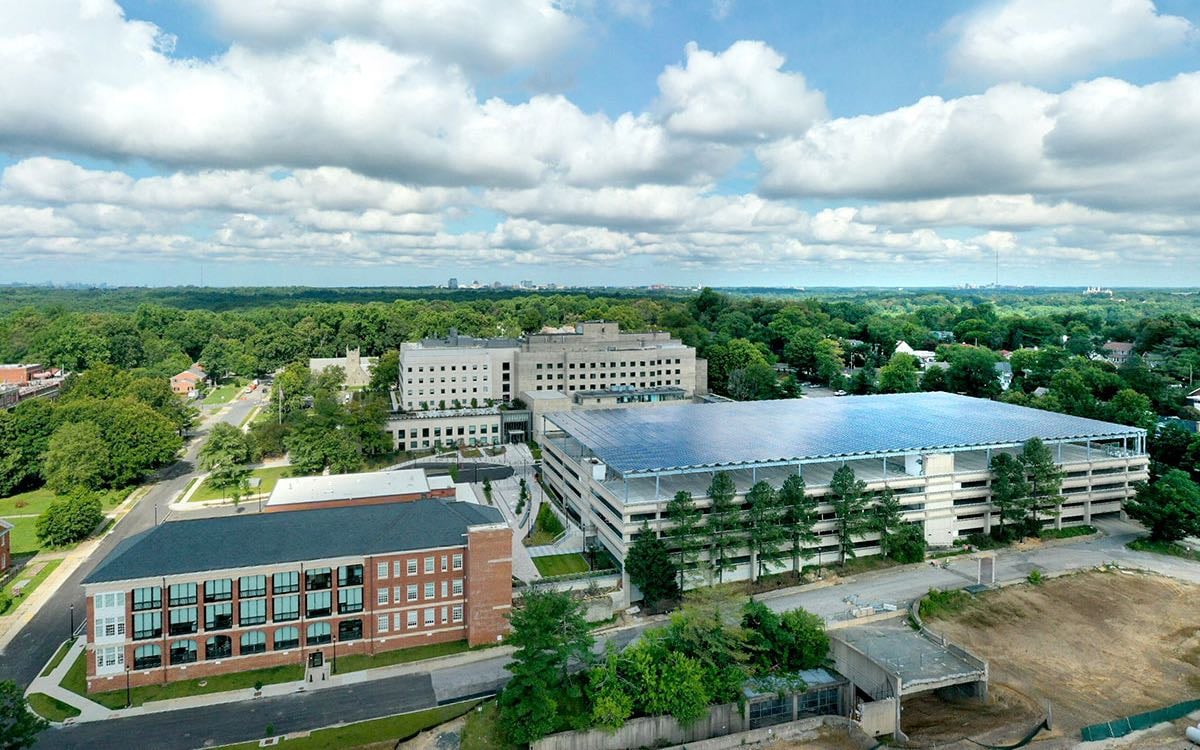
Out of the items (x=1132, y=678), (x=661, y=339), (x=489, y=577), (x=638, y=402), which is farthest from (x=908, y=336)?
(x=489, y=577)

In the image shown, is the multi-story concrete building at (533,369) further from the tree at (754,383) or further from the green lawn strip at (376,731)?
the green lawn strip at (376,731)

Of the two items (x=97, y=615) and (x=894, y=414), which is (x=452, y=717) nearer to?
(x=97, y=615)

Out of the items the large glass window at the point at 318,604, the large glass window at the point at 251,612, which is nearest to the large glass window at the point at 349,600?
the large glass window at the point at 318,604

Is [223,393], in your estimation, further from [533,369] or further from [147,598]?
[147,598]

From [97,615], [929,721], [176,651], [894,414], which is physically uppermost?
[894,414]

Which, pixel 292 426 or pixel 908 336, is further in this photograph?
pixel 908 336

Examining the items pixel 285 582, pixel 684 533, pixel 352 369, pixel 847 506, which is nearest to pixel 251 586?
pixel 285 582

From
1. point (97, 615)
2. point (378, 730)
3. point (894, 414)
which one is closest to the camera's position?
point (378, 730)

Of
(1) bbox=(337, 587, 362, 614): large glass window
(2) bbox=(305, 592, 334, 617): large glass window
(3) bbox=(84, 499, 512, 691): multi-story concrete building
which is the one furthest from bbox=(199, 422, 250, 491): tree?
(1) bbox=(337, 587, 362, 614): large glass window
